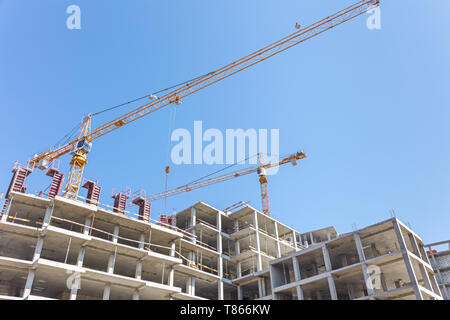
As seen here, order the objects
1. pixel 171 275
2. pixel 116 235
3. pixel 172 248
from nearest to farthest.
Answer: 1. pixel 116 235
2. pixel 171 275
3. pixel 172 248

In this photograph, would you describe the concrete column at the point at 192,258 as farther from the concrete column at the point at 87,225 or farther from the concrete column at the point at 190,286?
the concrete column at the point at 87,225

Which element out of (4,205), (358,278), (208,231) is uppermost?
(208,231)

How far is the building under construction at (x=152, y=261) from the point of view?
112ft

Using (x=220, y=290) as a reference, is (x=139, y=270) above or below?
above

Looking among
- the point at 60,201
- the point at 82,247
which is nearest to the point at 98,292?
the point at 82,247

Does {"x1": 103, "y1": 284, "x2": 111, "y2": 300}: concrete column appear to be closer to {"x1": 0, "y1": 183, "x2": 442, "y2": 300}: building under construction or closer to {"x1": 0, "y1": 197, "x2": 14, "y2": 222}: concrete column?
{"x1": 0, "y1": 183, "x2": 442, "y2": 300}: building under construction

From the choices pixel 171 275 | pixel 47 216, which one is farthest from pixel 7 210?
pixel 171 275

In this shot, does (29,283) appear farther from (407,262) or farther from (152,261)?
(407,262)

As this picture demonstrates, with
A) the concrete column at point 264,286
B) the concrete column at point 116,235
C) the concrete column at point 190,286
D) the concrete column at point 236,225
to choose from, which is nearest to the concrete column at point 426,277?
the concrete column at point 264,286

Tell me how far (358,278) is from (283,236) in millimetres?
29691

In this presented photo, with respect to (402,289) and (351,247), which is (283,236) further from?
(402,289)

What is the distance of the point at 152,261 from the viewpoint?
42.1 metres

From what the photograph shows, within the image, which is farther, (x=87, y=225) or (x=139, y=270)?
(x=139, y=270)
